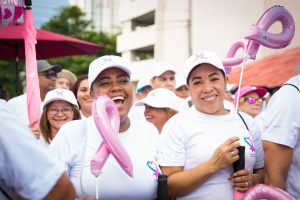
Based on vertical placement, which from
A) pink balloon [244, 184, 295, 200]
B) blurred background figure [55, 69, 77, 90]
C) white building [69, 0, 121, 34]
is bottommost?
pink balloon [244, 184, 295, 200]

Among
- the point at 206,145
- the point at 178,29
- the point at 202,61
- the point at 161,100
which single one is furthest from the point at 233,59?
the point at 178,29

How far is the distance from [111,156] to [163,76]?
3.09m

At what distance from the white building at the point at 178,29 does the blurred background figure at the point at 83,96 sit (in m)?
1.59

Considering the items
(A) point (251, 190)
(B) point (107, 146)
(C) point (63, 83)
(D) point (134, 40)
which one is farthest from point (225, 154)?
(D) point (134, 40)

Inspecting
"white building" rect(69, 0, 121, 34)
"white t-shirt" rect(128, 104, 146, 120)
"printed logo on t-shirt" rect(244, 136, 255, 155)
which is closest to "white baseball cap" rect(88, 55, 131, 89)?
"printed logo on t-shirt" rect(244, 136, 255, 155)

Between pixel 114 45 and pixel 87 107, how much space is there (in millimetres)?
35307

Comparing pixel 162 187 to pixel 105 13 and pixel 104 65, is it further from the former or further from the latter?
pixel 105 13

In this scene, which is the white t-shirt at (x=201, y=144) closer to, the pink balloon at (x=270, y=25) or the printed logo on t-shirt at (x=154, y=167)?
the printed logo on t-shirt at (x=154, y=167)

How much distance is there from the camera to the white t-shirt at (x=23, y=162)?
4.58 feet

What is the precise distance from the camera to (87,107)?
4.20m

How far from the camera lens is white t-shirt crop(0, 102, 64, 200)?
1396mm

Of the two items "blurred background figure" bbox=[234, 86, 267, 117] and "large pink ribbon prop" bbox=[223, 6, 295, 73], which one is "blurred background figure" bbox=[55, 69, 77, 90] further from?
"large pink ribbon prop" bbox=[223, 6, 295, 73]

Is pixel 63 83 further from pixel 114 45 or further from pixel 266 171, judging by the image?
pixel 114 45

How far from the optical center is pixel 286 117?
7.76 feet
